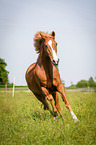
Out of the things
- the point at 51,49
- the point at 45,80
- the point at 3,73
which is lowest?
the point at 45,80

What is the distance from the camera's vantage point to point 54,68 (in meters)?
4.71

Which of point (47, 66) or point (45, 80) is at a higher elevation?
point (47, 66)

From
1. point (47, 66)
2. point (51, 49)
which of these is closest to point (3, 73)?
point (47, 66)

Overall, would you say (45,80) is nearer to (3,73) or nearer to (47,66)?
(47,66)

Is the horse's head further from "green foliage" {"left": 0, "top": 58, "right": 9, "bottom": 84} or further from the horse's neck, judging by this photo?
"green foliage" {"left": 0, "top": 58, "right": 9, "bottom": 84}

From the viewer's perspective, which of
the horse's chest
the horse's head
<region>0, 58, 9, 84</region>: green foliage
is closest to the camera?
the horse's head

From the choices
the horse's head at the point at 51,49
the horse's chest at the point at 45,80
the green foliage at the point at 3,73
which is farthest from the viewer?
the green foliage at the point at 3,73

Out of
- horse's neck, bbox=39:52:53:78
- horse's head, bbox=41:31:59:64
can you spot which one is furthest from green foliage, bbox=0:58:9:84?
horse's head, bbox=41:31:59:64

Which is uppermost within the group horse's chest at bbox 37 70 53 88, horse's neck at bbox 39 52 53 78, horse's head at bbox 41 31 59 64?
horse's head at bbox 41 31 59 64

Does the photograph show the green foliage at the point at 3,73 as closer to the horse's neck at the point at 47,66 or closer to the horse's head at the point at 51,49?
the horse's neck at the point at 47,66

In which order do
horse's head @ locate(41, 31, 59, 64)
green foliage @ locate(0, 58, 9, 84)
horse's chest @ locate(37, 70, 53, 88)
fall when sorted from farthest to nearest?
1. green foliage @ locate(0, 58, 9, 84)
2. horse's chest @ locate(37, 70, 53, 88)
3. horse's head @ locate(41, 31, 59, 64)

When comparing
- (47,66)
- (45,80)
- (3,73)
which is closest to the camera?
(45,80)

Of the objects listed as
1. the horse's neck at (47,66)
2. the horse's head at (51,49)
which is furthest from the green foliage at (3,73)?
the horse's head at (51,49)

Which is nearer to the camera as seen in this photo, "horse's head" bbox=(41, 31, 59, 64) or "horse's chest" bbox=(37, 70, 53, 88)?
"horse's head" bbox=(41, 31, 59, 64)
